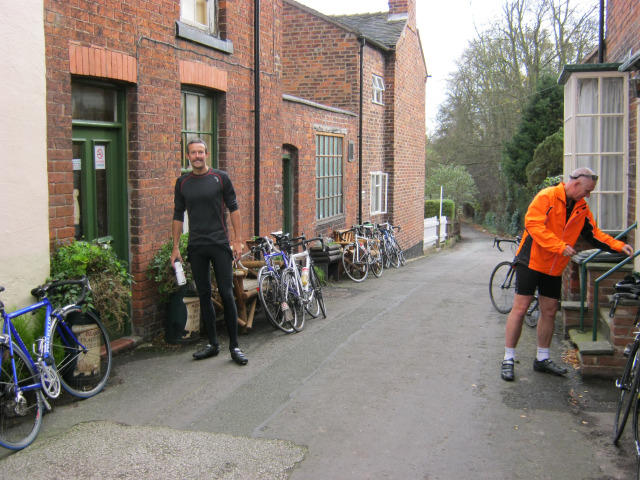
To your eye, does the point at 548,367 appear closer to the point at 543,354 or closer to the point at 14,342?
the point at 543,354

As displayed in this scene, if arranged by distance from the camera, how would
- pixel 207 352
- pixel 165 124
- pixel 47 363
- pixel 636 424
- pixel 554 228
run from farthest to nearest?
pixel 165 124 → pixel 207 352 → pixel 554 228 → pixel 47 363 → pixel 636 424

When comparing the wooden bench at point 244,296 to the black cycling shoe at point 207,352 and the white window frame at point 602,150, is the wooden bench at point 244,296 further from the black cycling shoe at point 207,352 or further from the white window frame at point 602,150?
the white window frame at point 602,150

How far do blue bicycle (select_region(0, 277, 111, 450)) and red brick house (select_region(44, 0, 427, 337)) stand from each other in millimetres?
952

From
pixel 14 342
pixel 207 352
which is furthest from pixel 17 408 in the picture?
pixel 207 352

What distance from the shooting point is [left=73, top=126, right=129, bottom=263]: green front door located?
7.00 metres

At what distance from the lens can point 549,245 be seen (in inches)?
230

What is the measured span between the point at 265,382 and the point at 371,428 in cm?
142

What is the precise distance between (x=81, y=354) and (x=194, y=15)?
16.4 feet

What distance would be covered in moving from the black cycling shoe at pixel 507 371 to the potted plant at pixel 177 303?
3.32 metres

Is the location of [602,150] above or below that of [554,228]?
above

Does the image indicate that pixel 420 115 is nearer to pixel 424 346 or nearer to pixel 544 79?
pixel 544 79

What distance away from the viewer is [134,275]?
7.62 metres

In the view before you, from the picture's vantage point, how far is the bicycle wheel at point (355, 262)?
1461cm

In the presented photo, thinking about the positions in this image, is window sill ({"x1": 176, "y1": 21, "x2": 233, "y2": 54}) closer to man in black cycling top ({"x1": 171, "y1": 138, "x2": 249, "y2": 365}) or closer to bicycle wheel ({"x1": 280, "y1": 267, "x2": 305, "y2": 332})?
man in black cycling top ({"x1": 171, "y1": 138, "x2": 249, "y2": 365})
